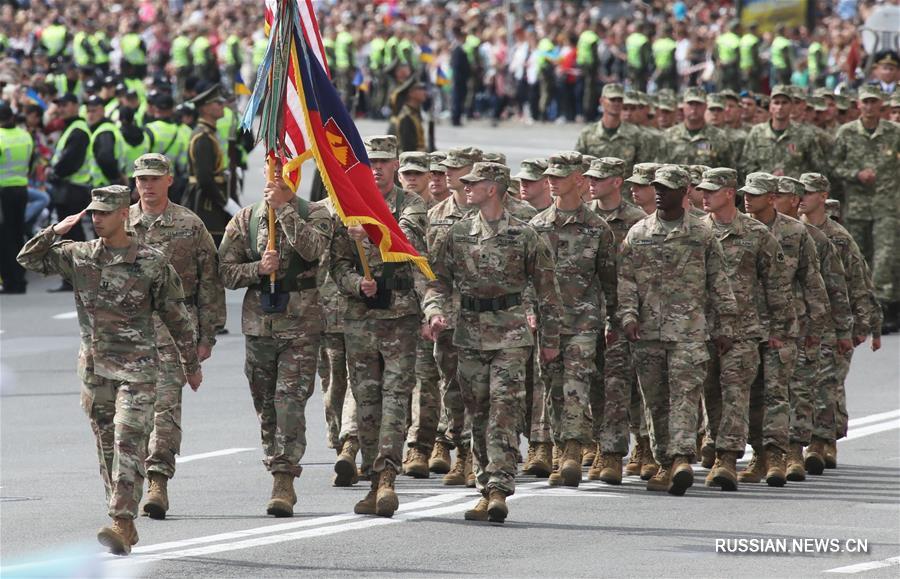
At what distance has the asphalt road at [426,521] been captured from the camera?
34.9 feet

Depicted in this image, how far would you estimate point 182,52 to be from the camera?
43.6 meters

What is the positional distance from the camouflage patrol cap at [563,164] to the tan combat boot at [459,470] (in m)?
2.00

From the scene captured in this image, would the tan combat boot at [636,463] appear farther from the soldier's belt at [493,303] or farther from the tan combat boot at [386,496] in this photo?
the tan combat boot at [386,496]

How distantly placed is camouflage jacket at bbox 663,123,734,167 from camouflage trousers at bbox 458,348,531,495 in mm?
8777

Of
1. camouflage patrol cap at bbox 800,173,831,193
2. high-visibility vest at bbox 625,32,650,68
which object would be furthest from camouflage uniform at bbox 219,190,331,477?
high-visibility vest at bbox 625,32,650,68

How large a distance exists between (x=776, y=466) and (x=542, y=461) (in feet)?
5.39

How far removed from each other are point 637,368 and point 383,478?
227 centimetres

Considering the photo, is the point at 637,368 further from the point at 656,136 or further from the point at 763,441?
the point at 656,136

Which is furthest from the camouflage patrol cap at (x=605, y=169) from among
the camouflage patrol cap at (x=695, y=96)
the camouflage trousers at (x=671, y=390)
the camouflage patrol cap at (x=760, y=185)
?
the camouflage patrol cap at (x=695, y=96)

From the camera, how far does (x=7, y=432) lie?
52.2 ft

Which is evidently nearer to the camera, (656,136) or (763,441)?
(763,441)

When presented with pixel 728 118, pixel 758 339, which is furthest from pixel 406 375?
pixel 728 118

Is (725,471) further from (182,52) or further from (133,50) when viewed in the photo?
(182,52)

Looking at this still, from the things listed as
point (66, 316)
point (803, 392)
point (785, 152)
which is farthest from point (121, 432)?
point (66, 316)
